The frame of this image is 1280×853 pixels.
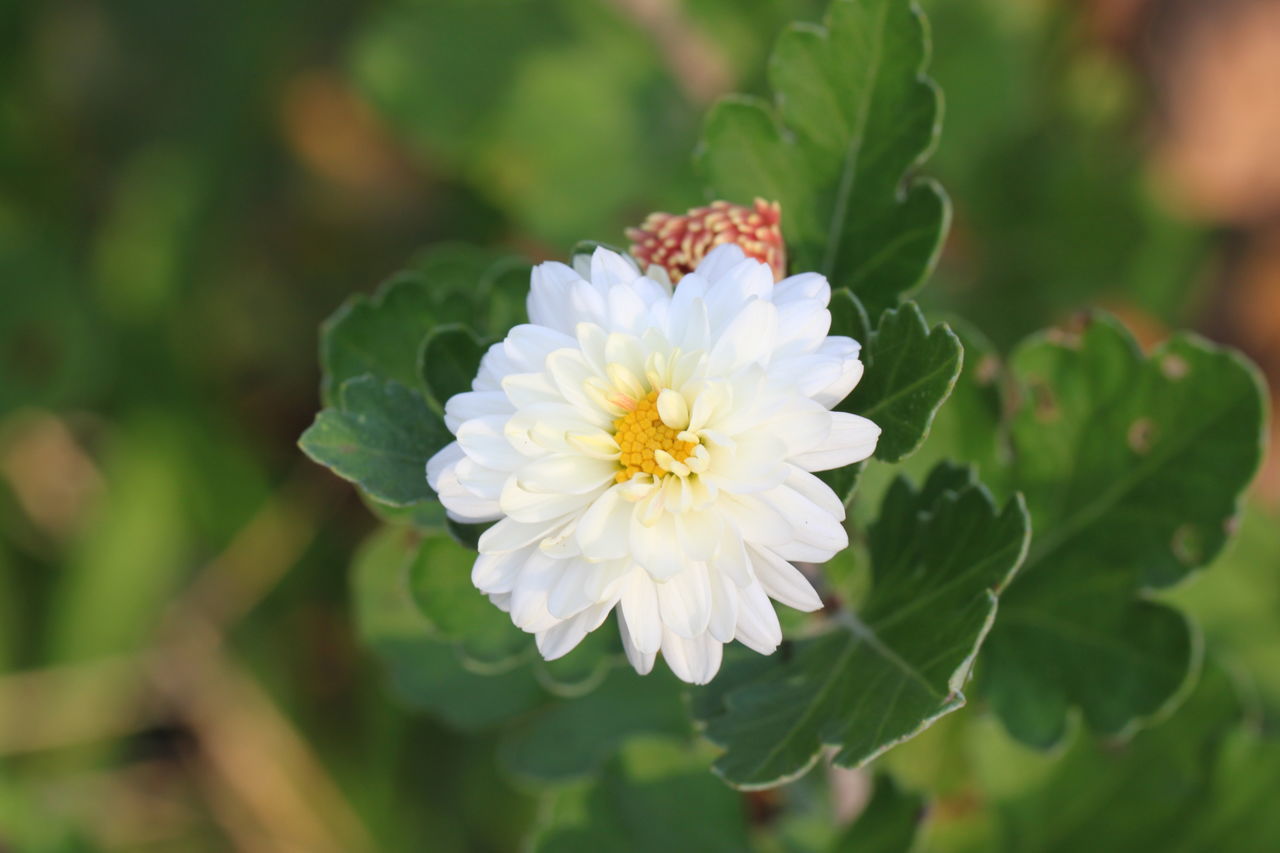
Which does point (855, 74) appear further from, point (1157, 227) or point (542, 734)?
point (1157, 227)

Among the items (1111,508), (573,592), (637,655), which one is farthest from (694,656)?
(1111,508)

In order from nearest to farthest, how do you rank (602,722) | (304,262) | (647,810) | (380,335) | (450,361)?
(450,361) → (380,335) → (647,810) → (602,722) → (304,262)

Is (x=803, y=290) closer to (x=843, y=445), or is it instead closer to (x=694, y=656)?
(x=843, y=445)

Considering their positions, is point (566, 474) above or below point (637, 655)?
above

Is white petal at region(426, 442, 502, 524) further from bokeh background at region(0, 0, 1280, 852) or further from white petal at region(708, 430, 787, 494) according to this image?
bokeh background at region(0, 0, 1280, 852)

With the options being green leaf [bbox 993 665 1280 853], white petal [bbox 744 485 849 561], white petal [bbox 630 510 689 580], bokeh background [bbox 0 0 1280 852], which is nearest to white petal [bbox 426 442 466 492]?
white petal [bbox 630 510 689 580]

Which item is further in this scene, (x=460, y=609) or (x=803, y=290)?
(x=460, y=609)
